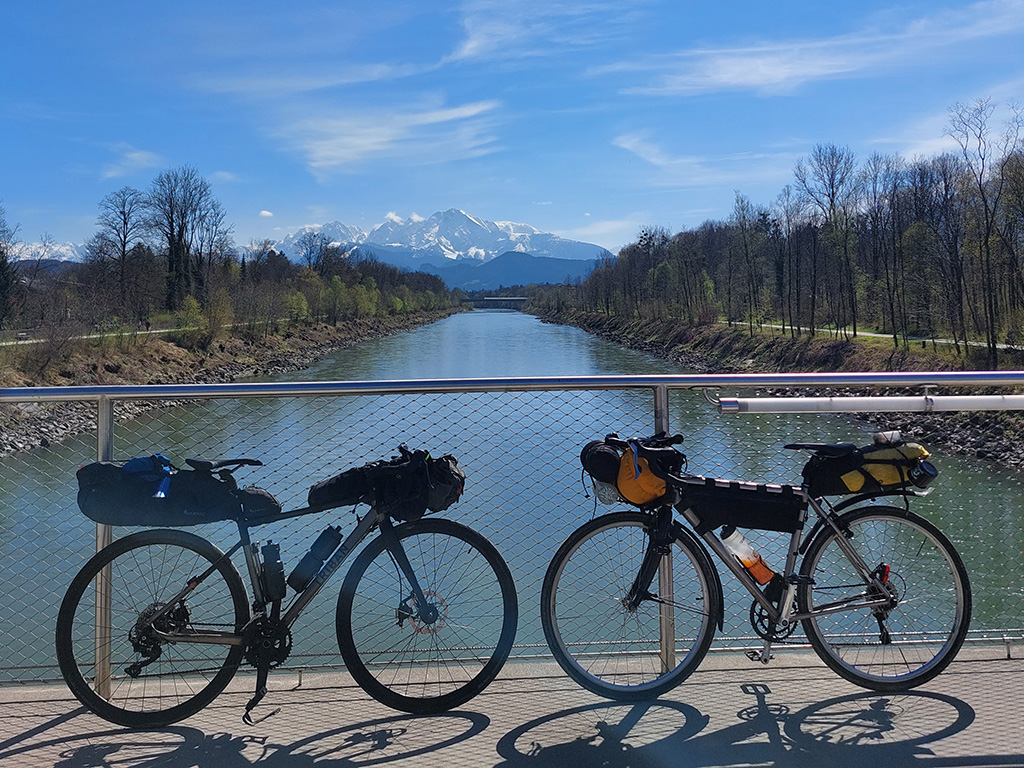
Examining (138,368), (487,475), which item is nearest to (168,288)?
(138,368)

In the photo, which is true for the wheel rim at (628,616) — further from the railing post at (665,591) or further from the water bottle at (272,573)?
the water bottle at (272,573)

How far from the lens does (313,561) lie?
2803 millimetres

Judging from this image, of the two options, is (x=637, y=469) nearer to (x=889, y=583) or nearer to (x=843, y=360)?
(x=889, y=583)

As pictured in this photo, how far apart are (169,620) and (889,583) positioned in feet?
8.21

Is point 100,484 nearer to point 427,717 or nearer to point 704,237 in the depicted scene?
point 427,717

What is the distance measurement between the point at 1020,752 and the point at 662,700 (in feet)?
3.57

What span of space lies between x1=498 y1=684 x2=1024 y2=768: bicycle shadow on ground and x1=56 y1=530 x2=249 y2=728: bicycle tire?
1.03 metres

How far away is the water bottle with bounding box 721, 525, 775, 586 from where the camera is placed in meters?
2.92

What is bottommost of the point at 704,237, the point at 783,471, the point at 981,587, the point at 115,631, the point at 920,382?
the point at 981,587

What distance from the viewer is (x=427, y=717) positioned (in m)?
2.86

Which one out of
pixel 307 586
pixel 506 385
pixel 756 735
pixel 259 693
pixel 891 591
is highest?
pixel 506 385

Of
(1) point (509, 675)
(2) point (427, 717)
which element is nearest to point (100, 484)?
(2) point (427, 717)

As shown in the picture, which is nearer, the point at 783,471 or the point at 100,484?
the point at 100,484

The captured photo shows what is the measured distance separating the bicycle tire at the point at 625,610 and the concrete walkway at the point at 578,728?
0.09 metres
